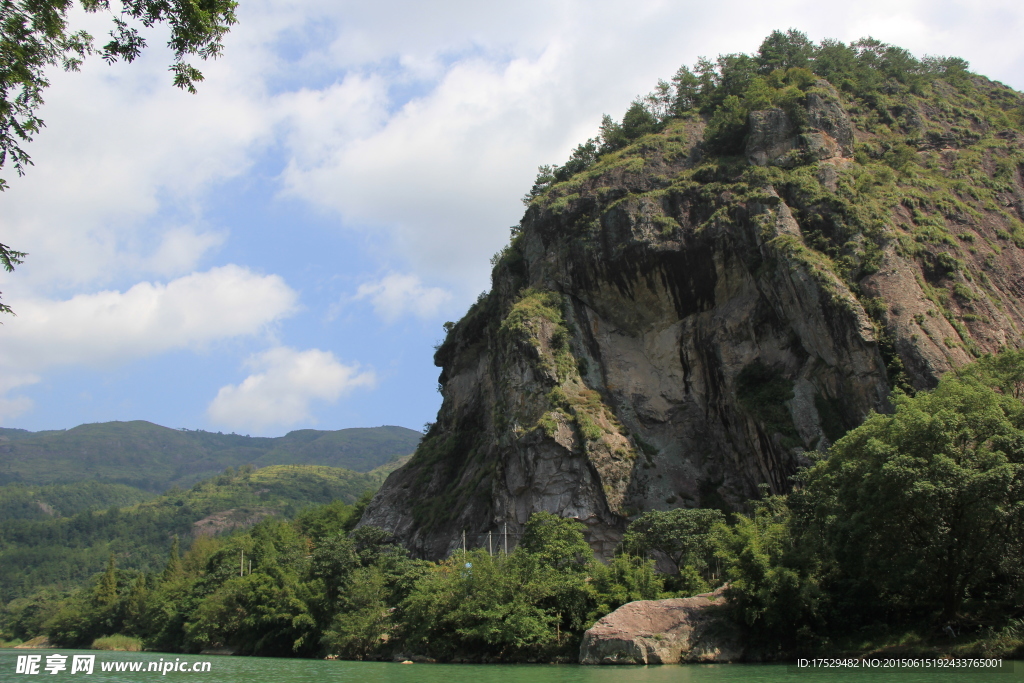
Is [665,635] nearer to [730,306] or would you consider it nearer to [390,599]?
[390,599]

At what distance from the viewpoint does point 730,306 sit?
4991 cm

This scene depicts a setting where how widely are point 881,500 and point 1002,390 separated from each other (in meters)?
10.8

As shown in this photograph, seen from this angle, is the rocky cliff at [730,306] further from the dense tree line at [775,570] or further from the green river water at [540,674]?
the green river water at [540,674]

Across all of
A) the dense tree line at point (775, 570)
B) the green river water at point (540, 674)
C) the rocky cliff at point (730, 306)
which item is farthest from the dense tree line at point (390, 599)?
the rocky cliff at point (730, 306)

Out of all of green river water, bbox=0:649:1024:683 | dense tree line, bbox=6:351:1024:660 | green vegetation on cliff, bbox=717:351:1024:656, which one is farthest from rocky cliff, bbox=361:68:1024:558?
green river water, bbox=0:649:1024:683

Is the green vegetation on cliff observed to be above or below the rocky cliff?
Answer: below

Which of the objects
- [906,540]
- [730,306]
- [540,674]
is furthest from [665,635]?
[730,306]

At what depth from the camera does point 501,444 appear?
50000mm

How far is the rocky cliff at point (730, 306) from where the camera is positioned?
42000 mm

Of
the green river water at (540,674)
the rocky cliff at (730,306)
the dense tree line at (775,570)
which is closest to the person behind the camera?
the green river water at (540,674)

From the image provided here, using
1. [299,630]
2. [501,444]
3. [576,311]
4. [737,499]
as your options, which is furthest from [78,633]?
[737,499]

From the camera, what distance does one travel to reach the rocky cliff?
42.0 metres

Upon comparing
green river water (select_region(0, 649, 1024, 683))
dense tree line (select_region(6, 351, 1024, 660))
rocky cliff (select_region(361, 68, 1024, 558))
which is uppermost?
rocky cliff (select_region(361, 68, 1024, 558))

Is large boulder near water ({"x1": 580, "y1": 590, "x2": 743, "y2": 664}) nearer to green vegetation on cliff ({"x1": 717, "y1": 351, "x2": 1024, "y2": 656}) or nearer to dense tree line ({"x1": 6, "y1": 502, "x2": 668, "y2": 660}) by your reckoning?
green vegetation on cliff ({"x1": 717, "y1": 351, "x2": 1024, "y2": 656})
